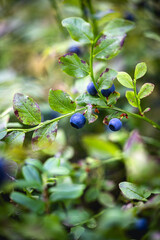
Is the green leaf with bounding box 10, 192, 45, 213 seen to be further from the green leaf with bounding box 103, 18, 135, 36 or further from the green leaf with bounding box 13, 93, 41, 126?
the green leaf with bounding box 103, 18, 135, 36

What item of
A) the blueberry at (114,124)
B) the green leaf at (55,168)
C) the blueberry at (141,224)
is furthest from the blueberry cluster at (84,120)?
the blueberry at (141,224)

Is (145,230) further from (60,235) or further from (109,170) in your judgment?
(109,170)

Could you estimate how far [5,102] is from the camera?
4.04ft

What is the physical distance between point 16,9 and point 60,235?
2389 mm

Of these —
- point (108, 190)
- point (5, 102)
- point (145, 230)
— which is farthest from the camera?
point (5, 102)

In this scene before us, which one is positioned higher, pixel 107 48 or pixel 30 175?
pixel 107 48

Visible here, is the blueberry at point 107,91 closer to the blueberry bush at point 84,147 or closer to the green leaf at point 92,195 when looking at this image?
the blueberry bush at point 84,147

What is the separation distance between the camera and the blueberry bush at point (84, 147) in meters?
0.43

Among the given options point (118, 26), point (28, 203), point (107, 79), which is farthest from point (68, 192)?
point (118, 26)

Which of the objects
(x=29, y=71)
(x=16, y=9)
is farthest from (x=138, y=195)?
(x=16, y=9)

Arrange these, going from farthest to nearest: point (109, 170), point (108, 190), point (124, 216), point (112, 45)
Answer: point (109, 170), point (108, 190), point (112, 45), point (124, 216)

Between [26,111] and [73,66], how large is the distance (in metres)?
0.17

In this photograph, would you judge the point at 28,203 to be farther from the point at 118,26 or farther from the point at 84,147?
the point at 118,26

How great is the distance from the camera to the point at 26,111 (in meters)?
0.63
